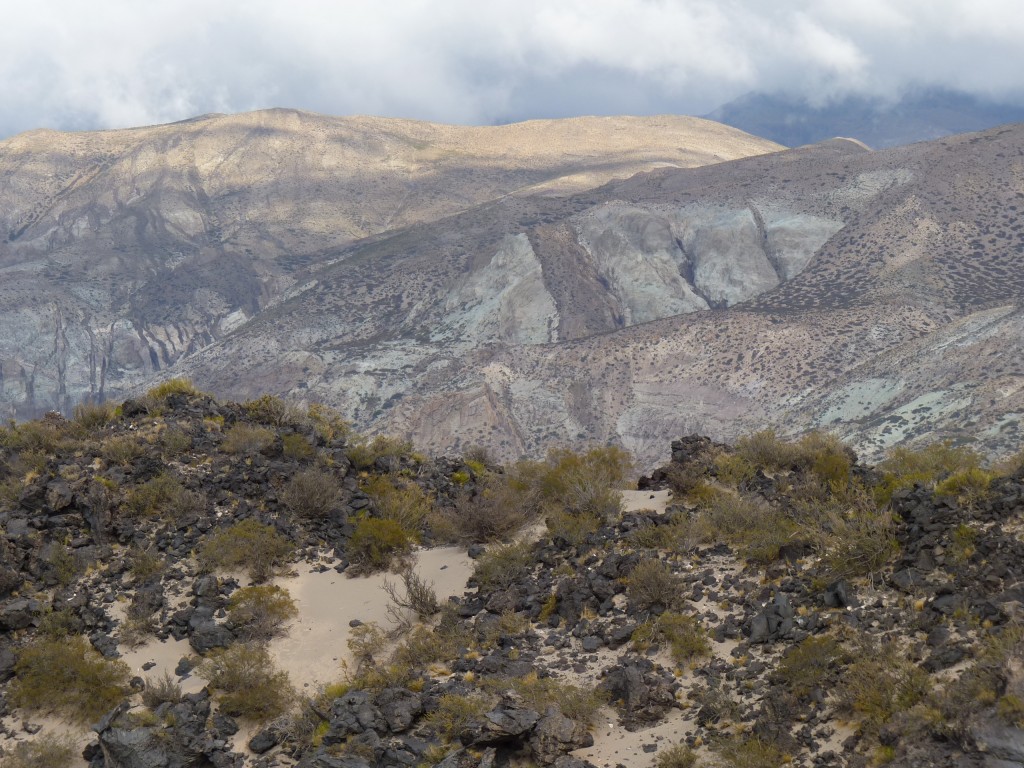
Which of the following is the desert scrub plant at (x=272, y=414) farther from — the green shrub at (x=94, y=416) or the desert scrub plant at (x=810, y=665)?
the desert scrub plant at (x=810, y=665)

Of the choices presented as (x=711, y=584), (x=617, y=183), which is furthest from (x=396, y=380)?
(x=711, y=584)

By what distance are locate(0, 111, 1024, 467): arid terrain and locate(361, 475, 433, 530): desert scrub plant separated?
28.3m

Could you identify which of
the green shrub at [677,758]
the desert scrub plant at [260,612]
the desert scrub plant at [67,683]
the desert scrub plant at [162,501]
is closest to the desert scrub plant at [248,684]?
the desert scrub plant at [260,612]

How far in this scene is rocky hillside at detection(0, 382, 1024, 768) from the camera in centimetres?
1047

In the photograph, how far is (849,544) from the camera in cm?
1332

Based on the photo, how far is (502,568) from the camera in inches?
655

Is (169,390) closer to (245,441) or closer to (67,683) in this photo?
(245,441)

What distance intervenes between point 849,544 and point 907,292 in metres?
58.0

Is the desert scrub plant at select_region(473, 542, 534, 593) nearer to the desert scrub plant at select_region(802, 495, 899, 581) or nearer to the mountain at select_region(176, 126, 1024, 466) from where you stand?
the desert scrub plant at select_region(802, 495, 899, 581)

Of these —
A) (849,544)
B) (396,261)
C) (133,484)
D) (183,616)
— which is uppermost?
(396,261)

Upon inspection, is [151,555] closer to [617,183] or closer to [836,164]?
[836,164]

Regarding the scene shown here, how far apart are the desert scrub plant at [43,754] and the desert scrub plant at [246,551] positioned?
183 inches

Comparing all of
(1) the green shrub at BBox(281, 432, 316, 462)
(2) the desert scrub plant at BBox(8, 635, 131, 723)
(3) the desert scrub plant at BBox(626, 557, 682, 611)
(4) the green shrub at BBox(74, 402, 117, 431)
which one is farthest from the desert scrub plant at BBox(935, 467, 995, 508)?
(4) the green shrub at BBox(74, 402, 117, 431)

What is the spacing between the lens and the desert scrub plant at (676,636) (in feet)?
40.9
